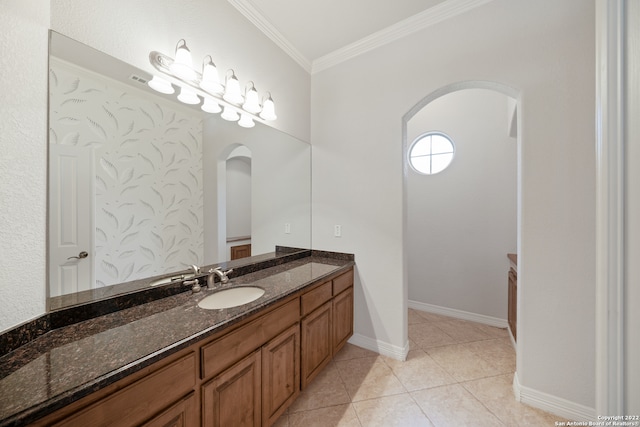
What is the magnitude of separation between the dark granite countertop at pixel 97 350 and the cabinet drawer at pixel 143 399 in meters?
0.06

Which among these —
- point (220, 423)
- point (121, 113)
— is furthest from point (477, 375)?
point (121, 113)

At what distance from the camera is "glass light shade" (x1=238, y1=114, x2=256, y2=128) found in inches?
71.7

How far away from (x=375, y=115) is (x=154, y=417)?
93.1 inches

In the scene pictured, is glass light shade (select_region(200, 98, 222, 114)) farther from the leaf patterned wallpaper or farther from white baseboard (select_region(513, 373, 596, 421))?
white baseboard (select_region(513, 373, 596, 421))

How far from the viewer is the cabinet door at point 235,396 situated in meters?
0.98

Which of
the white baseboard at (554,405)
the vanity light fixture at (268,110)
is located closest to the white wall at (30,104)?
the vanity light fixture at (268,110)

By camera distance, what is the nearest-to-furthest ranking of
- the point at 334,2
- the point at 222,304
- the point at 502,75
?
the point at 222,304 < the point at 502,75 < the point at 334,2

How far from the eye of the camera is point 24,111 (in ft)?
2.85

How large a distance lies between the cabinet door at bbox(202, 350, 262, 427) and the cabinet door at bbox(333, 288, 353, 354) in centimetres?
87

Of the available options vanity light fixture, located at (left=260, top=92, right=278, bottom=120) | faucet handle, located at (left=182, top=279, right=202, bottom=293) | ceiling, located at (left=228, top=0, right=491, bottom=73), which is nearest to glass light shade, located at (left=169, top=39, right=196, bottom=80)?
vanity light fixture, located at (left=260, top=92, right=278, bottom=120)

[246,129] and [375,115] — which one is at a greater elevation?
[375,115]

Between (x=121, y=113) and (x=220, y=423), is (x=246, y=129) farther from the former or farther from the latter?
(x=220, y=423)

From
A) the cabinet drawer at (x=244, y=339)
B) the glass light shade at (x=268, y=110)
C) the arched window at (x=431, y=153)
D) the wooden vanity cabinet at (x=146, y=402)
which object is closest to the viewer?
the wooden vanity cabinet at (x=146, y=402)

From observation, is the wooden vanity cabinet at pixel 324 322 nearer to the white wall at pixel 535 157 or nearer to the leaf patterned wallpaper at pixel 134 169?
the white wall at pixel 535 157
